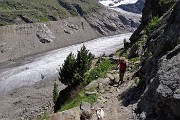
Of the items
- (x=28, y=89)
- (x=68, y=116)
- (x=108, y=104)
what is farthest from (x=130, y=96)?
(x=28, y=89)

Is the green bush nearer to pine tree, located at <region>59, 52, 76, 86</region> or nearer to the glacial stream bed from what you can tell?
pine tree, located at <region>59, 52, 76, 86</region>

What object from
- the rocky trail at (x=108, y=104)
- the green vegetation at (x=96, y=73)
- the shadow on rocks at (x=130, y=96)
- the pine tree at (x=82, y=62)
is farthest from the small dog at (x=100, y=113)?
the pine tree at (x=82, y=62)

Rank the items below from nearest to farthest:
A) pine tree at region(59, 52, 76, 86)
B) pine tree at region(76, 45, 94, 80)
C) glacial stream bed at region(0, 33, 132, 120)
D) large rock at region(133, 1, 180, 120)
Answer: large rock at region(133, 1, 180, 120) → pine tree at region(76, 45, 94, 80) → pine tree at region(59, 52, 76, 86) → glacial stream bed at region(0, 33, 132, 120)

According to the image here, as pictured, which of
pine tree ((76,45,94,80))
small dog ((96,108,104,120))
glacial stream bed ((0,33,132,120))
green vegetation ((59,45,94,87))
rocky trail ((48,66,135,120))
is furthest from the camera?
glacial stream bed ((0,33,132,120))

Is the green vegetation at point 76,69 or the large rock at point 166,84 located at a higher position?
the large rock at point 166,84

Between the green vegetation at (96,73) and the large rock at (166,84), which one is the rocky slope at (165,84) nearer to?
the large rock at (166,84)

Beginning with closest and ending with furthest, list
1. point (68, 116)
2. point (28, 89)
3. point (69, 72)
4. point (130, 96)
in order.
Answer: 1. point (68, 116)
2. point (130, 96)
3. point (69, 72)
4. point (28, 89)

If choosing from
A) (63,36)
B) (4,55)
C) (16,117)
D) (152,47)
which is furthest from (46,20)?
(152,47)

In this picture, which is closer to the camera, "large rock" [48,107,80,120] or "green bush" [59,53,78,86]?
"large rock" [48,107,80,120]

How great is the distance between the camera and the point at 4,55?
466 feet

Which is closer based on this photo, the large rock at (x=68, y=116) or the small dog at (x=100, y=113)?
the large rock at (x=68, y=116)

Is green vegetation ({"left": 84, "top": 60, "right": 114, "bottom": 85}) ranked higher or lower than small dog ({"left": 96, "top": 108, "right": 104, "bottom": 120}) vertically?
lower

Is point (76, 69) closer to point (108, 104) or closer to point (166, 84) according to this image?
point (108, 104)

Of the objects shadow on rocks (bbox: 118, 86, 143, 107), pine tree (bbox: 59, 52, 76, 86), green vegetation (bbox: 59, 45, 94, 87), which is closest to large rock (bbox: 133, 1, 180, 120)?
shadow on rocks (bbox: 118, 86, 143, 107)
